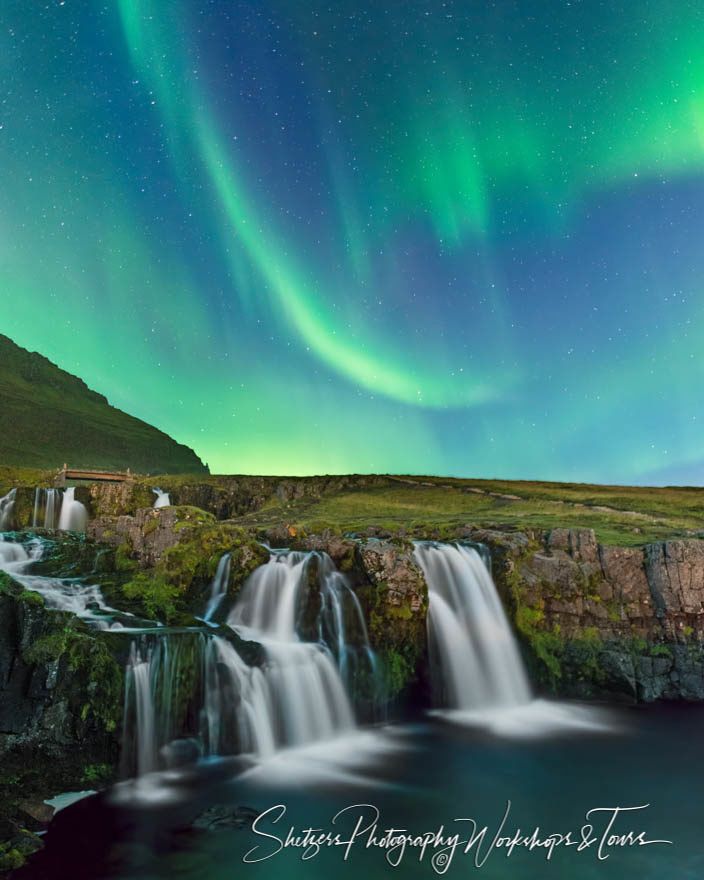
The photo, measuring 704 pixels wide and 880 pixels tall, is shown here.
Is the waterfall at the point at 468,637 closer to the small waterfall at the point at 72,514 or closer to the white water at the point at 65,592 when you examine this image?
the white water at the point at 65,592

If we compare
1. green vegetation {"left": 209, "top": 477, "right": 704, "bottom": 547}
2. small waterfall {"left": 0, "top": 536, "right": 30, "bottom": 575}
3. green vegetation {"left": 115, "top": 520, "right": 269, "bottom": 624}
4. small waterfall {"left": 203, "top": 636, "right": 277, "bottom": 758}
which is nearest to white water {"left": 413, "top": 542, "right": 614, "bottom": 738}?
small waterfall {"left": 203, "top": 636, "right": 277, "bottom": 758}

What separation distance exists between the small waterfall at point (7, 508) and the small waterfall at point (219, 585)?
34711 millimetres

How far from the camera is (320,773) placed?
51.3 feet

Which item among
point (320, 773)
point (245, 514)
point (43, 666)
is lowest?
point (320, 773)

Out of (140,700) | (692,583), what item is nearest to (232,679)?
(140,700)

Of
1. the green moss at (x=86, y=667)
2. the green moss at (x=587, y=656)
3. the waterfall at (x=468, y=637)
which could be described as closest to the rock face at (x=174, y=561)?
the green moss at (x=86, y=667)

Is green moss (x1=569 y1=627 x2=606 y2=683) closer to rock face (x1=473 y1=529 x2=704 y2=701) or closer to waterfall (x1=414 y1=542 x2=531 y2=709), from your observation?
rock face (x1=473 y1=529 x2=704 y2=701)

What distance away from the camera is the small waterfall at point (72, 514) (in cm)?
5053

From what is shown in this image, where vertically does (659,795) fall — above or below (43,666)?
below

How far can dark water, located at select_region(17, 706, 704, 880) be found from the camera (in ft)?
36.3

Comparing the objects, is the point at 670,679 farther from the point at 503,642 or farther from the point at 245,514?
the point at 245,514

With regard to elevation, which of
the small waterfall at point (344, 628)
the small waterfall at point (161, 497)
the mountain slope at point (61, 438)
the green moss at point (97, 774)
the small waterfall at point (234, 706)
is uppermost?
the mountain slope at point (61, 438)

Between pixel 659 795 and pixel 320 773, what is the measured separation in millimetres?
9345

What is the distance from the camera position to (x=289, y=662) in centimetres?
1898
